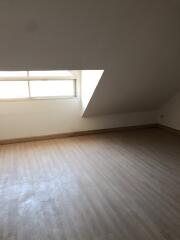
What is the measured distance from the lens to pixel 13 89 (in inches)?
167

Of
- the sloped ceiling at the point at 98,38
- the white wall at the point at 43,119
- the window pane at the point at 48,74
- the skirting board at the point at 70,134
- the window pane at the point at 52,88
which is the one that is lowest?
the skirting board at the point at 70,134

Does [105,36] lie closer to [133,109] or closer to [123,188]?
[123,188]

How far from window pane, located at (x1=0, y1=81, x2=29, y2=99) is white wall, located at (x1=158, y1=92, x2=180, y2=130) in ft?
10.1

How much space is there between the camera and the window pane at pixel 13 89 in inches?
164

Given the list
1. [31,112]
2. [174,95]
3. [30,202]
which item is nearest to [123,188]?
[30,202]

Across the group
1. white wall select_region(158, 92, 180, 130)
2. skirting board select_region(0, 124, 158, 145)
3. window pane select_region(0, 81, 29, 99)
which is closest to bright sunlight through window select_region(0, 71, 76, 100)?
window pane select_region(0, 81, 29, 99)

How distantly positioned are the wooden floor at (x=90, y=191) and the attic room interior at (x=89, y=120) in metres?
0.01

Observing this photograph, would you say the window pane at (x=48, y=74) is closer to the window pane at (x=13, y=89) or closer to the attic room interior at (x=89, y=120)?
the attic room interior at (x=89, y=120)

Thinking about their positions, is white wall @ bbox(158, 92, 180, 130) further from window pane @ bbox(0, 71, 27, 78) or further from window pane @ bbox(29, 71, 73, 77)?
window pane @ bbox(0, 71, 27, 78)

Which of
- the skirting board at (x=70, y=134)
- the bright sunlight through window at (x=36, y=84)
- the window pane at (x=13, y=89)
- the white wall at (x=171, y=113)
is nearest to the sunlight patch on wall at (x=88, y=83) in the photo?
the bright sunlight through window at (x=36, y=84)

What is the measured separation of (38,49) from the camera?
2699mm

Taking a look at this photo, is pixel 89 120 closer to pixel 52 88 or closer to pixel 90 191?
pixel 52 88

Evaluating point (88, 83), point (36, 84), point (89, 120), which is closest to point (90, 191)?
point (88, 83)

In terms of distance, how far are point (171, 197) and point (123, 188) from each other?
1.76 feet
